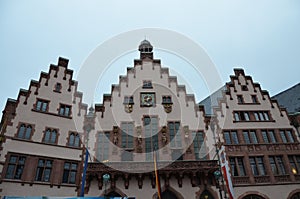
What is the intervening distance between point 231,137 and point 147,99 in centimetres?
1013

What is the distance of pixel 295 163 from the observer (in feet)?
73.7

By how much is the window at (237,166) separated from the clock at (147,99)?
10289mm

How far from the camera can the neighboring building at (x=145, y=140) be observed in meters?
19.6

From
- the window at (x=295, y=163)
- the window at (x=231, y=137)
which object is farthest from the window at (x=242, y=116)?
the window at (x=295, y=163)

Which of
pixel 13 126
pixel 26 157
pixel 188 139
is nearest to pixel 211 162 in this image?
pixel 188 139

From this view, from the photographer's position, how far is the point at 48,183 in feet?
61.9

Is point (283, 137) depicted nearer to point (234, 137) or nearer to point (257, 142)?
point (257, 142)

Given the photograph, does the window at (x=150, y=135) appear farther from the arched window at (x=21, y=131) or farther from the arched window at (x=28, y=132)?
the arched window at (x=21, y=131)

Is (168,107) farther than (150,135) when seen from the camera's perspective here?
Yes

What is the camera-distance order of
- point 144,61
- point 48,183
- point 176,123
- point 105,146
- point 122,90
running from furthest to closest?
1. point 144,61
2. point 122,90
3. point 176,123
4. point 105,146
5. point 48,183

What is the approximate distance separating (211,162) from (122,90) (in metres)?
12.6

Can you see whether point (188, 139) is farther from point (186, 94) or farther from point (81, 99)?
point (81, 99)

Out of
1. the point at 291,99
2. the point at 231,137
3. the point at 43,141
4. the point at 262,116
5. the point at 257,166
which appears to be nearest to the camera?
the point at 43,141

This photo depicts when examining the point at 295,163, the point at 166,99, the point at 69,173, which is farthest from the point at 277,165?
the point at 69,173
